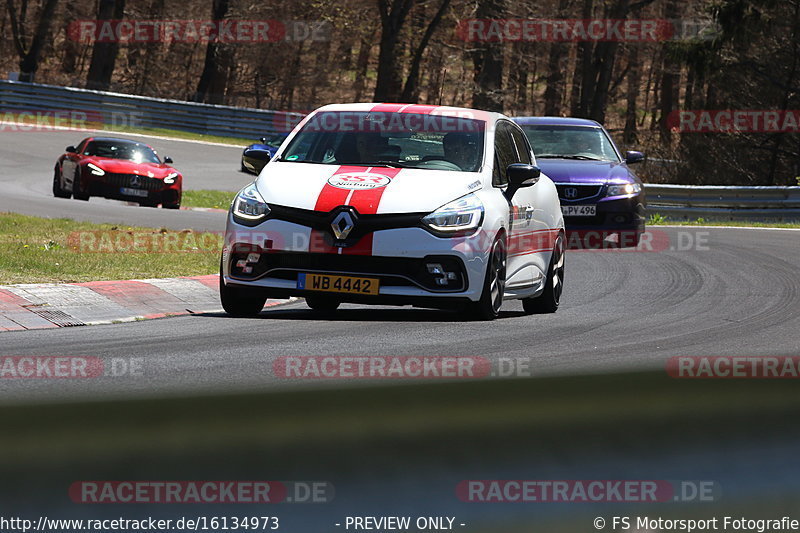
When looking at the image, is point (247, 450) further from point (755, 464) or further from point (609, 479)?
point (755, 464)

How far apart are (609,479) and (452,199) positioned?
5.16 metres

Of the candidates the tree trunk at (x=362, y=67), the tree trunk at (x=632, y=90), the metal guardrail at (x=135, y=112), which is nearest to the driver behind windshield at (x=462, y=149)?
the metal guardrail at (x=135, y=112)

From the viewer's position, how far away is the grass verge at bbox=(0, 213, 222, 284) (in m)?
11.2

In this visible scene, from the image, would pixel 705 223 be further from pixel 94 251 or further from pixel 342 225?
pixel 342 225

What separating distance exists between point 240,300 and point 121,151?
53.5ft

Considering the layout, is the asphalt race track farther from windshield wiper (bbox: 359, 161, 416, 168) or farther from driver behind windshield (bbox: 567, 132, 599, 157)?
driver behind windshield (bbox: 567, 132, 599, 157)

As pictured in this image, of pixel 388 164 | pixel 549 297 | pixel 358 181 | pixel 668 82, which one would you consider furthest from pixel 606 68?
pixel 358 181

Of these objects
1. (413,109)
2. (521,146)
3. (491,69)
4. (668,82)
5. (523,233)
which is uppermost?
(413,109)

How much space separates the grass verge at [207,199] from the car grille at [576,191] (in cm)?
1069

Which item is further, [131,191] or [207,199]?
[207,199]

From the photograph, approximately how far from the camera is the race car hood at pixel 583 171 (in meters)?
17.3

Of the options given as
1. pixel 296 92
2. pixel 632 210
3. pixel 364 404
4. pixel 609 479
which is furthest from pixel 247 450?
pixel 296 92

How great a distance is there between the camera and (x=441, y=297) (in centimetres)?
897

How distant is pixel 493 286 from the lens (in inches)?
372
